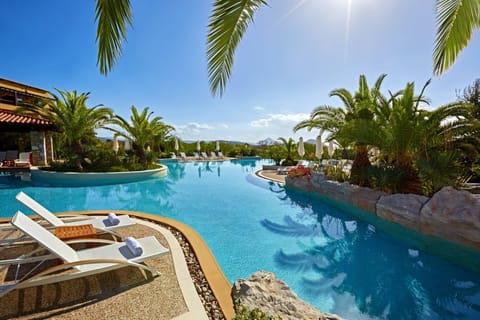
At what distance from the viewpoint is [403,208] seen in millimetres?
5113

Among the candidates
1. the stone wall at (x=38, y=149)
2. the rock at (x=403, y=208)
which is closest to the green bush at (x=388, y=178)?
the rock at (x=403, y=208)

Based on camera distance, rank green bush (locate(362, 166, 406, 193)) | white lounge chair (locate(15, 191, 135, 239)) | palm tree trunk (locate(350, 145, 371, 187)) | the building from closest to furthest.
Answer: white lounge chair (locate(15, 191, 135, 239))
green bush (locate(362, 166, 406, 193))
palm tree trunk (locate(350, 145, 371, 187))
the building

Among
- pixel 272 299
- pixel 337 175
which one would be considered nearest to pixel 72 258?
pixel 272 299

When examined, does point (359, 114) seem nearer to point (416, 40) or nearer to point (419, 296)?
point (416, 40)

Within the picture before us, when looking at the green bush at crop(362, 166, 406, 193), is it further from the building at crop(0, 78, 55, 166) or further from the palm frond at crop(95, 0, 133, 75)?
the building at crop(0, 78, 55, 166)

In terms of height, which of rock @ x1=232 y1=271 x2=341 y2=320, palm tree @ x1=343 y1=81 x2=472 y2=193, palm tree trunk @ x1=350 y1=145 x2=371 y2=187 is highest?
palm tree @ x1=343 y1=81 x2=472 y2=193

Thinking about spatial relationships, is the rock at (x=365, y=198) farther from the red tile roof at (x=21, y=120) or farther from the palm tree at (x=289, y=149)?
the red tile roof at (x=21, y=120)

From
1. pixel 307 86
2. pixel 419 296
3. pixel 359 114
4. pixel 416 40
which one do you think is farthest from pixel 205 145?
pixel 419 296

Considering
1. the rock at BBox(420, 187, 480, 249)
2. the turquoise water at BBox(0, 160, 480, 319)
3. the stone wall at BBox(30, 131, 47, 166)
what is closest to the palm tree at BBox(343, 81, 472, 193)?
the rock at BBox(420, 187, 480, 249)

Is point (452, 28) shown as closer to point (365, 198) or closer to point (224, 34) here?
point (224, 34)

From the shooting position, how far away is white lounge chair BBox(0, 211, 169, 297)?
231cm

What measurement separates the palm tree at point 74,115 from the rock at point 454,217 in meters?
15.2

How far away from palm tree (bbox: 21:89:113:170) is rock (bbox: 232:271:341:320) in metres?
13.4

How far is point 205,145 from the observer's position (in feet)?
99.0
